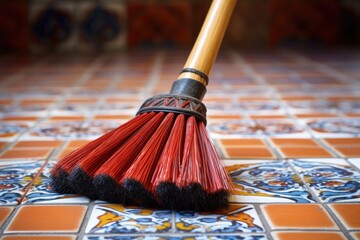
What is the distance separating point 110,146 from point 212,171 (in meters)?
0.15

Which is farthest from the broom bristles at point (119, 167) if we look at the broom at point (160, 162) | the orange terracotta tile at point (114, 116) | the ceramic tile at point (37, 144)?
the orange terracotta tile at point (114, 116)

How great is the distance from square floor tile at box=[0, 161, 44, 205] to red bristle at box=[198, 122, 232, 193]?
26 cm

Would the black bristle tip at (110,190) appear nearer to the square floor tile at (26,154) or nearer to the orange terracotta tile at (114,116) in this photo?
the square floor tile at (26,154)

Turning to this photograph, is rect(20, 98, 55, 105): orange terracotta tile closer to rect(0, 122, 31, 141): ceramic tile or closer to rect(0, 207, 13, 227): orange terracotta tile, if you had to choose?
rect(0, 122, 31, 141): ceramic tile

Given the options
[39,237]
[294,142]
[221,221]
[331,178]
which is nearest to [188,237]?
[221,221]

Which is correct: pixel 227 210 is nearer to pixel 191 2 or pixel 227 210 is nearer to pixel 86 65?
pixel 86 65

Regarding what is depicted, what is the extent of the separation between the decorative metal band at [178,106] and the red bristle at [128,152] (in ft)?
0.04

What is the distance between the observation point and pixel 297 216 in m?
0.74

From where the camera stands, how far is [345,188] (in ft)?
2.81

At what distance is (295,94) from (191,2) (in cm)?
148

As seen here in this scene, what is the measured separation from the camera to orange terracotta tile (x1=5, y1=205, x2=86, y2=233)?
0.70 metres

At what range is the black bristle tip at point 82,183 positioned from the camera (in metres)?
0.76

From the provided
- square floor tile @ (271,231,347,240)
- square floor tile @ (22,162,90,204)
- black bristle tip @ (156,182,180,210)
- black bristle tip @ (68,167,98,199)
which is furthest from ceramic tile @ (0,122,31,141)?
square floor tile @ (271,231,347,240)

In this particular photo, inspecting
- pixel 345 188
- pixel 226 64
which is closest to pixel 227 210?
pixel 345 188
